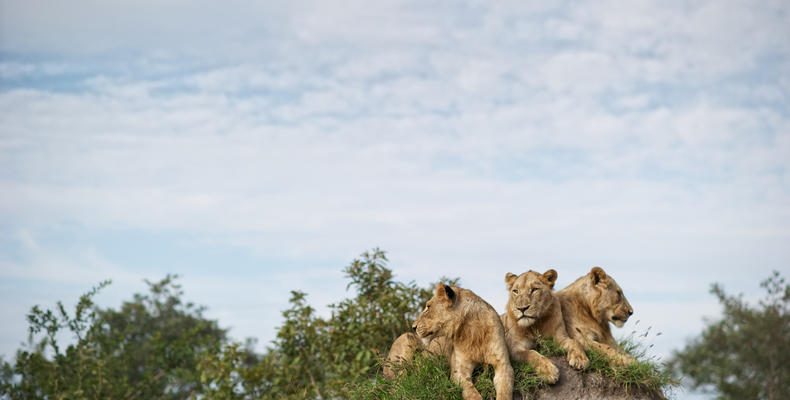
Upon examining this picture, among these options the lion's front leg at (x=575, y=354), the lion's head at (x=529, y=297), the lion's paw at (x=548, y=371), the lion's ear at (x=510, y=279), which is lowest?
the lion's paw at (x=548, y=371)

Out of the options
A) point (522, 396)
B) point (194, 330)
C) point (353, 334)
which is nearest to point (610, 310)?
point (522, 396)

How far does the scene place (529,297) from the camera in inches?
278

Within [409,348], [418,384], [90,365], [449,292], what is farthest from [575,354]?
[90,365]

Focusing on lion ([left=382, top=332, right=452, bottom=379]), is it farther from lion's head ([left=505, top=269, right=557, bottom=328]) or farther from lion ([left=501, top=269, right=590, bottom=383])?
lion's head ([left=505, top=269, right=557, bottom=328])

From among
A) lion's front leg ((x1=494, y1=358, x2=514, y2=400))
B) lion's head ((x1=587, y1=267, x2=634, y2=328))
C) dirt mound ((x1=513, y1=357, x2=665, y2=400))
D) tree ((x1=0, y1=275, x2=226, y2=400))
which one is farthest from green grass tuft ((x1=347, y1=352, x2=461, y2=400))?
tree ((x1=0, y1=275, x2=226, y2=400))

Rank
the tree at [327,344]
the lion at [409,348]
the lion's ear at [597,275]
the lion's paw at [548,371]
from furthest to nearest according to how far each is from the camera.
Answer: the tree at [327,344]
the lion's ear at [597,275]
the lion at [409,348]
the lion's paw at [548,371]

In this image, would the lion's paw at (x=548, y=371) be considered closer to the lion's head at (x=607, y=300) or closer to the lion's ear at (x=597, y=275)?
the lion's head at (x=607, y=300)

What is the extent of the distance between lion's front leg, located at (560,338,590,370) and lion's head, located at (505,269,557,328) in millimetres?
394

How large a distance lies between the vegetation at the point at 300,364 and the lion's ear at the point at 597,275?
861mm

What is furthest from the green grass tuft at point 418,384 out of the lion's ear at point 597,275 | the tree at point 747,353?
the tree at point 747,353

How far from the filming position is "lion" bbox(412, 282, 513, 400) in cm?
681

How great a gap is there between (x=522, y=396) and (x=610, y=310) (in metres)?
1.49

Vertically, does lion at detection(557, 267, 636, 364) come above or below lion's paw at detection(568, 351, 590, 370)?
above

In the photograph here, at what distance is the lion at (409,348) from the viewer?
294 inches
